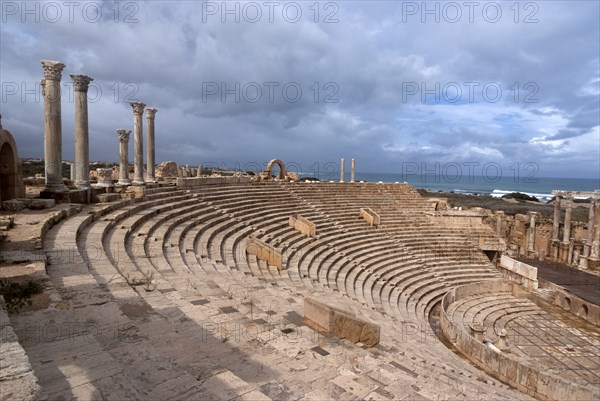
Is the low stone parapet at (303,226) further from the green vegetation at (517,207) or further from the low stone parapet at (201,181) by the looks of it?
the green vegetation at (517,207)

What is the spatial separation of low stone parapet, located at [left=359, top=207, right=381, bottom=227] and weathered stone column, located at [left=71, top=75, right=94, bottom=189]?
48.7 ft

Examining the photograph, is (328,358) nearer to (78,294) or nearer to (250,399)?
(250,399)

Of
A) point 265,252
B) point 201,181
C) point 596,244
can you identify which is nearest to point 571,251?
point 596,244

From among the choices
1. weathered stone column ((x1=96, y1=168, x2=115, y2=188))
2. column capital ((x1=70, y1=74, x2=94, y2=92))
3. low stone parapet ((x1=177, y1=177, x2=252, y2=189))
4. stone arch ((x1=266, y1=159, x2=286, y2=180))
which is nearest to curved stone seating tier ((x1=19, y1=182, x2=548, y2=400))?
low stone parapet ((x1=177, y1=177, x2=252, y2=189))

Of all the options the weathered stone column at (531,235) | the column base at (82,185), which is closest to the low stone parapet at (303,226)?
the column base at (82,185)

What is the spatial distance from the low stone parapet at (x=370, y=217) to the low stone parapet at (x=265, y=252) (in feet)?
36.5

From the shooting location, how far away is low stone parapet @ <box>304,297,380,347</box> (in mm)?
6734

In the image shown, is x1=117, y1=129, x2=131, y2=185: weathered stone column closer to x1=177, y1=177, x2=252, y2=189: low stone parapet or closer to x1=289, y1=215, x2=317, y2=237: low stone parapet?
x1=177, y1=177, x2=252, y2=189: low stone parapet

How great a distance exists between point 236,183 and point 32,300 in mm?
17847

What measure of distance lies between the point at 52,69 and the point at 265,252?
8829mm

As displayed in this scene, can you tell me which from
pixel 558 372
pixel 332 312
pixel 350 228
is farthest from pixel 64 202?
pixel 558 372

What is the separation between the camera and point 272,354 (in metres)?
5.31

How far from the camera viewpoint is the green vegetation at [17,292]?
4.84 m

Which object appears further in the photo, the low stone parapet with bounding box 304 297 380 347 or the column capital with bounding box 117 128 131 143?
the column capital with bounding box 117 128 131 143
